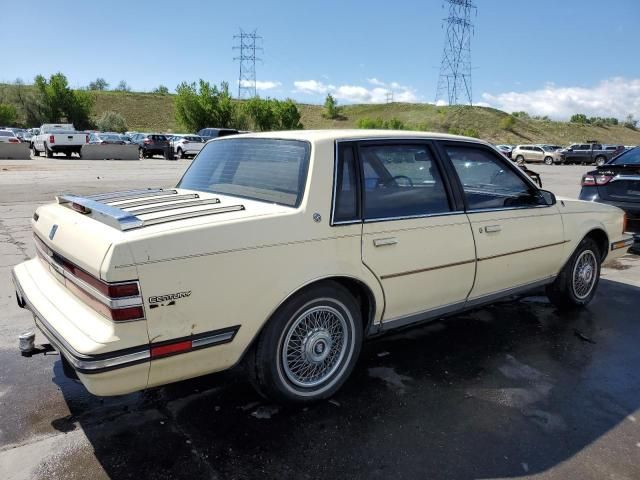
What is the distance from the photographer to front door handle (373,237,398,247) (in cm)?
319

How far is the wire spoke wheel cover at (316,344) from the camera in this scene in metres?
3.01

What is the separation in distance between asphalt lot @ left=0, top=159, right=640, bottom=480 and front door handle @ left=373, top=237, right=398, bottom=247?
3.23ft

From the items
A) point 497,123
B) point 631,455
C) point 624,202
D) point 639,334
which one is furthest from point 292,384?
point 497,123


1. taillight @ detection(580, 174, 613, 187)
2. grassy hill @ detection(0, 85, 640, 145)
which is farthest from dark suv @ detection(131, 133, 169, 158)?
grassy hill @ detection(0, 85, 640, 145)

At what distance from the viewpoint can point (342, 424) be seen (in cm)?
296

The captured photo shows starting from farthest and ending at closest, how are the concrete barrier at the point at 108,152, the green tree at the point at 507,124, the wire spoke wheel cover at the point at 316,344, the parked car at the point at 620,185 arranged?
the green tree at the point at 507,124 → the concrete barrier at the point at 108,152 → the parked car at the point at 620,185 → the wire spoke wheel cover at the point at 316,344

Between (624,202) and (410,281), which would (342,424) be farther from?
(624,202)

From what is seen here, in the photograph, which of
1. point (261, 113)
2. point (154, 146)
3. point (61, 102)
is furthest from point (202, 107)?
point (154, 146)

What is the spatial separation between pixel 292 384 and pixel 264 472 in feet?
2.03

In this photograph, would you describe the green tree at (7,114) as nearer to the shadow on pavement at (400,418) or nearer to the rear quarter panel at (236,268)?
the shadow on pavement at (400,418)

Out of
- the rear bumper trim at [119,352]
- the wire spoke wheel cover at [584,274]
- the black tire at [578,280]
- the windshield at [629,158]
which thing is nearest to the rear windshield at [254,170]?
the rear bumper trim at [119,352]

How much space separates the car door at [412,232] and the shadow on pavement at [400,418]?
0.52 m

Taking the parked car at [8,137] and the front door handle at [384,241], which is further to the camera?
the parked car at [8,137]

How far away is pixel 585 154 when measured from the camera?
4247 centimetres
